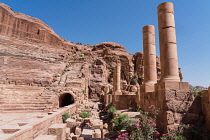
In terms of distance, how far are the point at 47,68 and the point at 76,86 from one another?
8968 mm

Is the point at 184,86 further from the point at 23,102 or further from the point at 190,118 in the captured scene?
the point at 23,102

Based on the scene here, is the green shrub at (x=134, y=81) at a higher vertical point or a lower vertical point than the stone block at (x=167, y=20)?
lower

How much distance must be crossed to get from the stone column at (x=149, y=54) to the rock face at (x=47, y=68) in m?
10.0

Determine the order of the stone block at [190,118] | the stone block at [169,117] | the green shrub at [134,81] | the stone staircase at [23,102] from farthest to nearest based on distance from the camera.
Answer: the green shrub at [134,81] < the stone staircase at [23,102] < the stone block at [190,118] < the stone block at [169,117]

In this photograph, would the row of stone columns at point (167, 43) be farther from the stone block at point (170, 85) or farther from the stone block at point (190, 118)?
the stone block at point (190, 118)

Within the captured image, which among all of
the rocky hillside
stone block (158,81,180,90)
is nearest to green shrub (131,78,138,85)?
the rocky hillside

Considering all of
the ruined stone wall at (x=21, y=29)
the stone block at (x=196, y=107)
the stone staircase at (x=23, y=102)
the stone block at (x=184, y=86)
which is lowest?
the stone staircase at (x=23, y=102)

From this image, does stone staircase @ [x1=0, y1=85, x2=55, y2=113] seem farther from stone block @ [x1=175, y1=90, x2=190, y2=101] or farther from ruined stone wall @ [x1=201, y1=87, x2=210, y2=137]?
ruined stone wall @ [x1=201, y1=87, x2=210, y2=137]

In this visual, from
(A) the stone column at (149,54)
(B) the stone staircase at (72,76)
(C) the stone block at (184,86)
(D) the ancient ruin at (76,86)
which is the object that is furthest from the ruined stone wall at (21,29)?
(C) the stone block at (184,86)

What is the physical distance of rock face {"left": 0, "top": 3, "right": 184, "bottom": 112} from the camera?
19.4 meters

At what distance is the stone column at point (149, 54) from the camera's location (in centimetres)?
975

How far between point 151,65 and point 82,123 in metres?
6.20

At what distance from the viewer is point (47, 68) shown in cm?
2909

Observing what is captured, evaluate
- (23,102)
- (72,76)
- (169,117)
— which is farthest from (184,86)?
(72,76)
